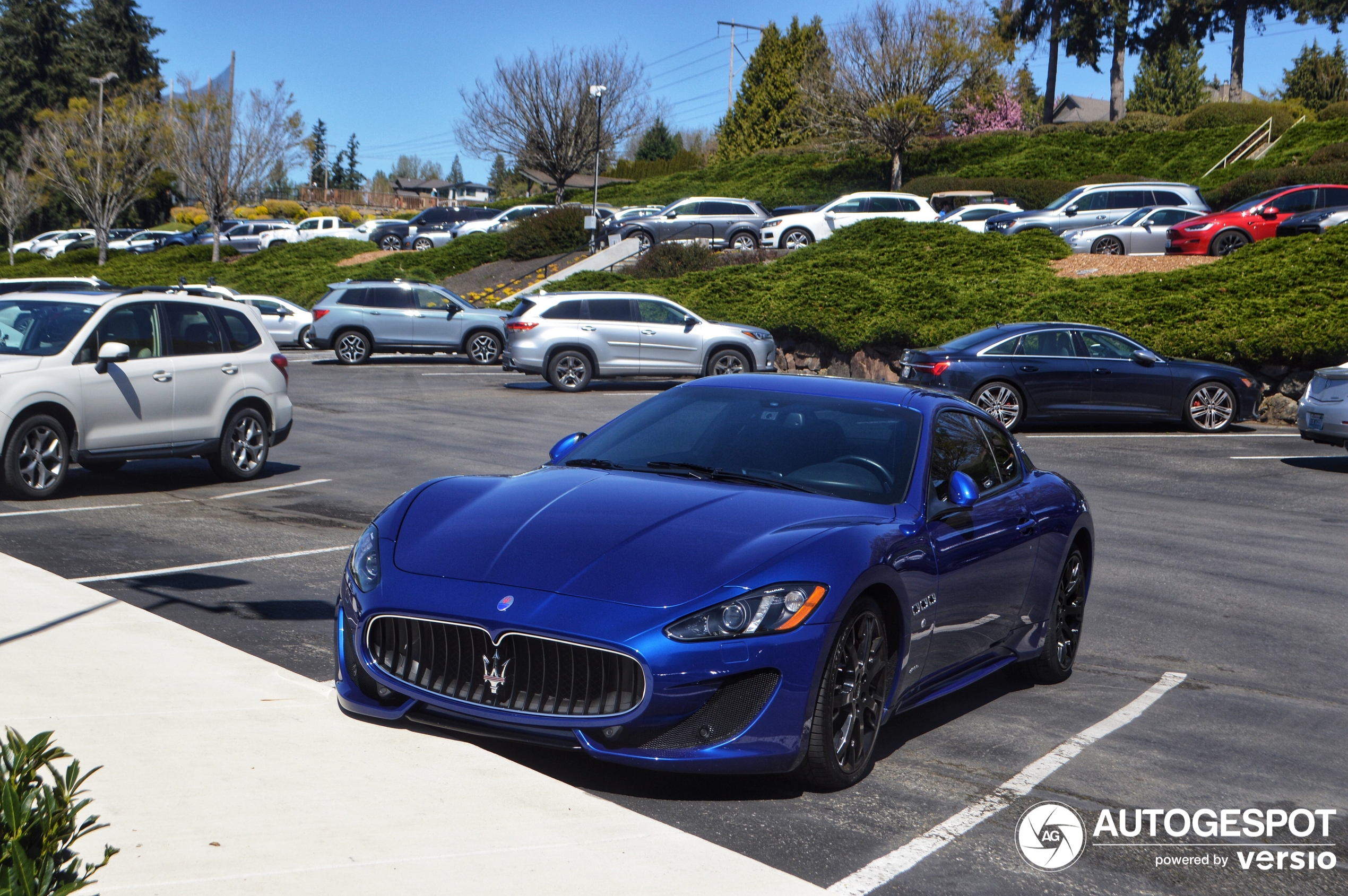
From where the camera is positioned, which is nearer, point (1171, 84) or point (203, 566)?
point (203, 566)

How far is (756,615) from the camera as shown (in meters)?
4.40

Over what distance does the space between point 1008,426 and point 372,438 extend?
9087 mm

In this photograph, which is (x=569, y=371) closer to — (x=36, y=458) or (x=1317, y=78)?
(x=36, y=458)

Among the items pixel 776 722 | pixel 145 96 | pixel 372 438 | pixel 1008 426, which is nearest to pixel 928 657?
pixel 776 722

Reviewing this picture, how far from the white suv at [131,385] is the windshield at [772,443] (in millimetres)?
6844

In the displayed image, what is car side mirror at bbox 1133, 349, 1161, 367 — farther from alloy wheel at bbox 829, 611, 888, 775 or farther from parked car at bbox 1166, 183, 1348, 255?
alloy wheel at bbox 829, 611, 888, 775

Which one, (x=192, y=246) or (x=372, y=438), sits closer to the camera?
(x=372, y=438)

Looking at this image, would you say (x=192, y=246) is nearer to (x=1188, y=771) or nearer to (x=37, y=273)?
(x=37, y=273)

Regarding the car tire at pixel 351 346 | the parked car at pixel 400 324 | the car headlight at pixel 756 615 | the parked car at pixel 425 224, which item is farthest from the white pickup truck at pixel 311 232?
the car headlight at pixel 756 615

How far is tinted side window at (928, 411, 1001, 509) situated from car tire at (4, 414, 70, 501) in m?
8.16

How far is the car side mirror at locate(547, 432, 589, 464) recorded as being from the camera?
6.02m

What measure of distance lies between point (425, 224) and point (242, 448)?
47.5 meters

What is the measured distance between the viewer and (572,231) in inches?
1740

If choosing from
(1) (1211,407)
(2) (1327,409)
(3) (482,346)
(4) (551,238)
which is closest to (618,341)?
(3) (482,346)
